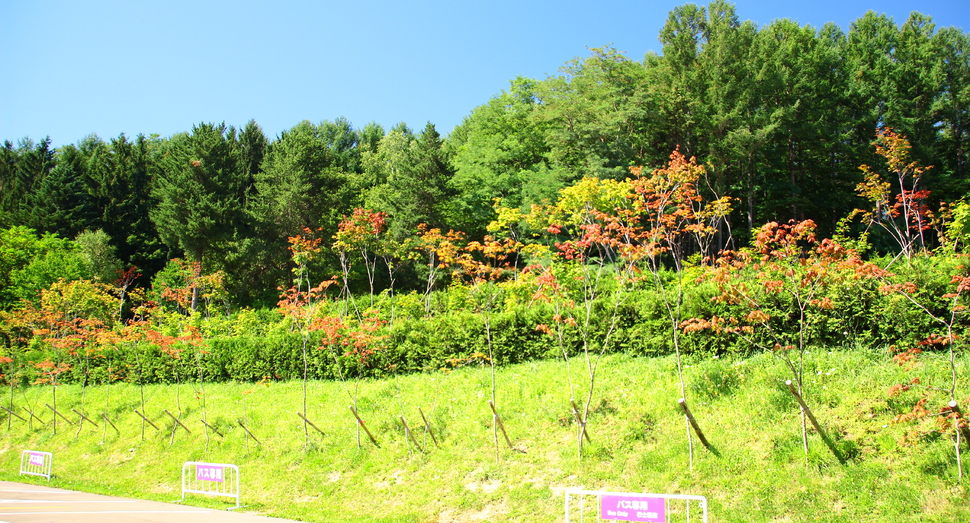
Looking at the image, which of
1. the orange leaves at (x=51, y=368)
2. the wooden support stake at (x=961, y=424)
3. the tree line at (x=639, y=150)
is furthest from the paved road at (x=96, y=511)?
the tree line at (x=639, y=150)

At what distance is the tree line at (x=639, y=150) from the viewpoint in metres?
22.5

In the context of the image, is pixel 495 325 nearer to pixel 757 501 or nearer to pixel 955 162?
pixel 757 501

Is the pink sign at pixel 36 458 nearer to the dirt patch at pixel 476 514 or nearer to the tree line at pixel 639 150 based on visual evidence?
the dirt patch at pixel 476 514

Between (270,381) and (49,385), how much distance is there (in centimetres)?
1062

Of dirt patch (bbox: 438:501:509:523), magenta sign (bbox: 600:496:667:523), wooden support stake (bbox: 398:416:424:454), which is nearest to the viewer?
magenta sign (bbox: 600:496:667:523)

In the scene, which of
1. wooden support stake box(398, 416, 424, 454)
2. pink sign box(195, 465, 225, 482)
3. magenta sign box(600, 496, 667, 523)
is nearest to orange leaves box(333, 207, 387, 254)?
wooden support stake box(398, 416, 424, 454)

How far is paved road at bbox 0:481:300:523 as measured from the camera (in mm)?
6785

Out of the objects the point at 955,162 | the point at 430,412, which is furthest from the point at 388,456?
the point at 955,162

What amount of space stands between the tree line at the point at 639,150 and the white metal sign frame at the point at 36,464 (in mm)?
10275

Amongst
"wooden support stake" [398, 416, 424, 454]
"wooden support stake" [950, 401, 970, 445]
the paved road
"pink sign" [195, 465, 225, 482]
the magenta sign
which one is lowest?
the paved road

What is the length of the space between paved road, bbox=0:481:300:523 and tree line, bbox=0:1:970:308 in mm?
11907

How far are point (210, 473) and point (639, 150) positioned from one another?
69.8 feet

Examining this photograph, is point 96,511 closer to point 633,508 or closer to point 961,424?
point 633,508

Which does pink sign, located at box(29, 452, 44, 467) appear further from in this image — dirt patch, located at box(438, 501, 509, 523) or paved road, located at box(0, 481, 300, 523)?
dirt patch, located at box(438, 501, 509, 523)
